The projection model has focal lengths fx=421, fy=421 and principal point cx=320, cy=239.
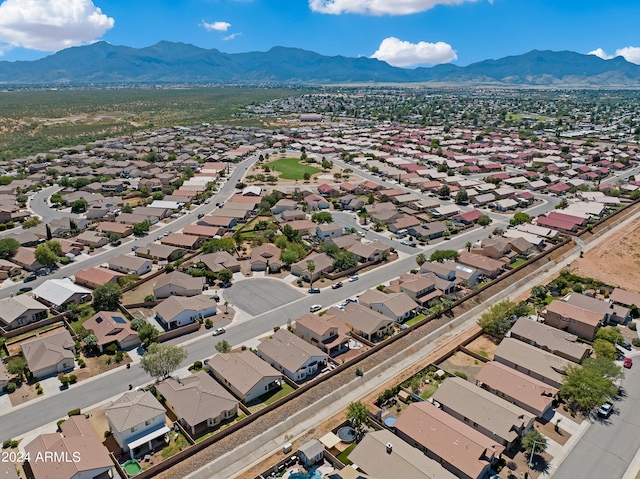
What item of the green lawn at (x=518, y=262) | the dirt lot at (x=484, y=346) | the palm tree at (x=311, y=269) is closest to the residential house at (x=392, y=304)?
the dirt lot at (x=484, y=346)

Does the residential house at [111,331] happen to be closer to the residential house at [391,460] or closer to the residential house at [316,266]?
the residential house at [316,266]

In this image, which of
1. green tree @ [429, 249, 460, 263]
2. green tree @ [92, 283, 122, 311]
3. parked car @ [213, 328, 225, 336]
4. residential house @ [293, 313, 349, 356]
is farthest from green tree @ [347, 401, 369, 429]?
green tree @ [429, 249, 460, 263]

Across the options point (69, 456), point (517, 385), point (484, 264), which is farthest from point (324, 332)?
point (484, 264)

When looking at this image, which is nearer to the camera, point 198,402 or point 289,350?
point 198,402

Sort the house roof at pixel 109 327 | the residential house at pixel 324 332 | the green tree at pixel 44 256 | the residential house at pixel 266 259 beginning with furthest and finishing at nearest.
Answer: the residential house at pixel 266 259
the green tree at pixel 44 256
the residential house at pixel 324 332
the house roof at pixel 109 327

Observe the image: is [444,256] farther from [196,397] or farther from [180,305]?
[196,397]

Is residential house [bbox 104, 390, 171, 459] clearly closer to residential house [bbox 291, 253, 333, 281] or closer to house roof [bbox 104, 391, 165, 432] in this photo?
house roof [bbox 104, 391, 165, 432]
